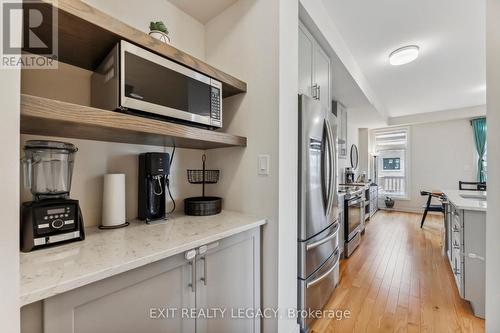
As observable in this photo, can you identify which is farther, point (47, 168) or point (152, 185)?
point (152, 185)

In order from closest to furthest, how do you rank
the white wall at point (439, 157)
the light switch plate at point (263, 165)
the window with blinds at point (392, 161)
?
the light switch plate at point (263, 165) < the white wall at point (439, 157) < the window with blinds at point (392, 161)

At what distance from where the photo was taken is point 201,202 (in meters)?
1.40

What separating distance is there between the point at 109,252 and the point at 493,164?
6.38ft

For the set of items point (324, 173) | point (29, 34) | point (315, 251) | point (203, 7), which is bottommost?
point (315, 251)

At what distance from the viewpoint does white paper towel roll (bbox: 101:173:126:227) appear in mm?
1123

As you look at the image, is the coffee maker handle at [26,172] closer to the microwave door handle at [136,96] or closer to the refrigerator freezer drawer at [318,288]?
the microwave door handle at [136,96]

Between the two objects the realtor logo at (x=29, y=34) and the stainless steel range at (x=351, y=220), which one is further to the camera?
the stainless steel range at (x=351, y=220)

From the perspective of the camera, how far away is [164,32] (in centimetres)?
123

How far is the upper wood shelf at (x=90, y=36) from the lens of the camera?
81 centimetres

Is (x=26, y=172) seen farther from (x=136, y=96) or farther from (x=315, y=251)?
(x=315, y=251)

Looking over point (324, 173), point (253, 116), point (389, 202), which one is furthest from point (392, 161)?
point (253, 116)

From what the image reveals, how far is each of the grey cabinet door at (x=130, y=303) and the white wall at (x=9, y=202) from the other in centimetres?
9

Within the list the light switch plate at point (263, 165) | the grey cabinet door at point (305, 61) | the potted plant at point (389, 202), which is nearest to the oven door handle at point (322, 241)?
the light switch plate at point (263, 165)

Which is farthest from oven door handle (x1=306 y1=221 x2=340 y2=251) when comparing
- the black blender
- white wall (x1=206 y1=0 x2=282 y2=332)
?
the black blender
